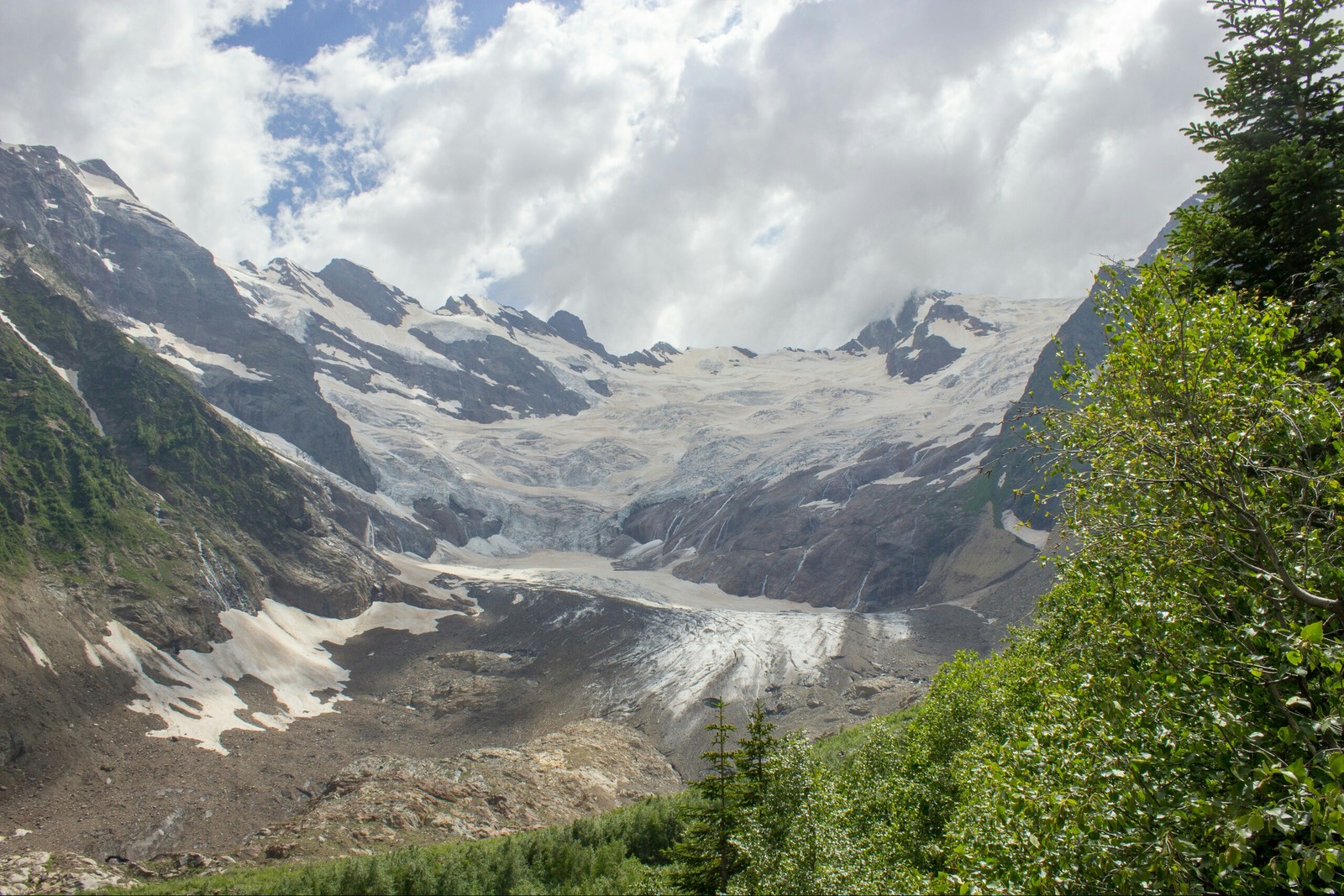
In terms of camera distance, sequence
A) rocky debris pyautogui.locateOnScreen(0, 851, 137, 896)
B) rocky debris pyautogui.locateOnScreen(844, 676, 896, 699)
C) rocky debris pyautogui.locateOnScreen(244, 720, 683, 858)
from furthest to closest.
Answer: rocky debris pyautogui.locateOnScreen(844, 676, 896, 699) < rocky debris pyautogui.locateOnScreen(244, 720, 683, 858) < rocky debris pyautogui.locateOnScreen(0, 851, 137, 896)

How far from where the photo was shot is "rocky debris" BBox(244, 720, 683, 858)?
63.6 meters

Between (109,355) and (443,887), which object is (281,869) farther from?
(109,355)

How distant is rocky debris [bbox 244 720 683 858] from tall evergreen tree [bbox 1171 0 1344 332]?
2661 inches

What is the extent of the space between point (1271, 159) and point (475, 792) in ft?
255

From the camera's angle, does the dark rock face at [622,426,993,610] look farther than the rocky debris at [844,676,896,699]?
Yes

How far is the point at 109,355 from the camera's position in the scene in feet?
473

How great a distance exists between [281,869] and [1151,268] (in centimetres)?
6134

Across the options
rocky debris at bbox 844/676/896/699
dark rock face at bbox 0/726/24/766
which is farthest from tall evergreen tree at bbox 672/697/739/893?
rocky debris at bbox 844/676/896/699

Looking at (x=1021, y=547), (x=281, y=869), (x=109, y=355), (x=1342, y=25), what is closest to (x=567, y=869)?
(x=281, y=869)

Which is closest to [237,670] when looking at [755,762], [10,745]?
[10,745]

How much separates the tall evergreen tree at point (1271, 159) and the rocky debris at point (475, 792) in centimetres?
6760

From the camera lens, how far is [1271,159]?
17875mm

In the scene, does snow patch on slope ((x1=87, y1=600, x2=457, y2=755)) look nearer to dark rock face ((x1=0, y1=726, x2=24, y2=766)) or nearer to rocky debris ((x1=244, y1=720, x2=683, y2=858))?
dark rock face ((x1=0, y1=726, x2=24, y2=766))

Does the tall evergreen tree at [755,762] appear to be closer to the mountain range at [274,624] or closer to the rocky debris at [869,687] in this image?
the mountain range at [274,624]
